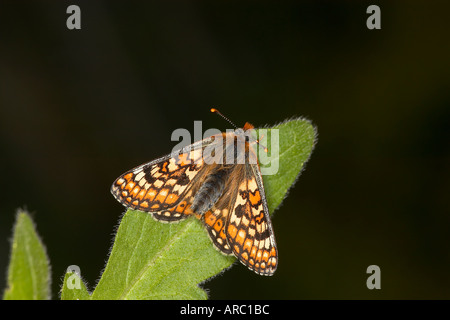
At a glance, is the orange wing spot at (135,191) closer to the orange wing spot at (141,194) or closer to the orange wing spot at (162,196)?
the orange wing spot at (141,194)

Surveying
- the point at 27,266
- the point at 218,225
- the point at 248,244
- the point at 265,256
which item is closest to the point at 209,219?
the point at 218,225

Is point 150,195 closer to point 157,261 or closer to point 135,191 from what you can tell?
point 135,191

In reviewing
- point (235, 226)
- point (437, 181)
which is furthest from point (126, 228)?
A: point (437, 181)

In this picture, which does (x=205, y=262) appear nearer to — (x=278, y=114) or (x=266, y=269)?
(x=266, y=269)

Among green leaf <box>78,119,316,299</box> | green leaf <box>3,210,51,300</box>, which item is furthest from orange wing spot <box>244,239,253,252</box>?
green leaf <box>3,210,51,300</box>

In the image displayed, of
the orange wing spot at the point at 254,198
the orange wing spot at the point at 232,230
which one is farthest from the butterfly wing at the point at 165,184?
the orange wing spot at the point at 254,198

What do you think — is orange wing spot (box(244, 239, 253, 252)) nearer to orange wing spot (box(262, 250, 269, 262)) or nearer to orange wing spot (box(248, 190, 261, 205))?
orange wing spot (box(262, 250, 269, 262))
